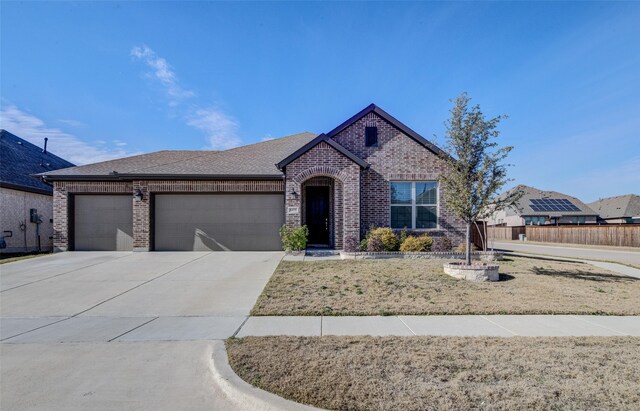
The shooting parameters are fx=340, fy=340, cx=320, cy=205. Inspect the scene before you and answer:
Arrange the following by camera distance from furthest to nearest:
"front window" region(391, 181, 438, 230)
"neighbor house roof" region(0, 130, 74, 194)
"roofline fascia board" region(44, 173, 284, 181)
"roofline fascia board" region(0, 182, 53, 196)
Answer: "neighbor house roof" region(0, 130, 74, 194), "roofline fascia board" region(0, 182, 53, 196), "front window" region(391, 181, 438, 230), "roofline fascia board" region(44, 173, 284, 181)

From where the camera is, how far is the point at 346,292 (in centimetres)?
754

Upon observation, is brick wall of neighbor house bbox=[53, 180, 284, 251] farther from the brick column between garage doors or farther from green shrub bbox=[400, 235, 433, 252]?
green shrub bbox=[400, 235, 433, 252]

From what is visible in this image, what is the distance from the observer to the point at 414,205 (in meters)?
13.8

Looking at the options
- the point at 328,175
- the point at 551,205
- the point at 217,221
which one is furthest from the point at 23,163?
the point at 551,205

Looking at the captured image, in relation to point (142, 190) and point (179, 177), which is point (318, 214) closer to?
point (179, 177)

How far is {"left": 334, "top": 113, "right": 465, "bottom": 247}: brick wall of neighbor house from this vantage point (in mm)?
13492

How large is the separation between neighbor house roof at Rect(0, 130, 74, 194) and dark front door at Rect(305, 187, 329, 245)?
485 inches

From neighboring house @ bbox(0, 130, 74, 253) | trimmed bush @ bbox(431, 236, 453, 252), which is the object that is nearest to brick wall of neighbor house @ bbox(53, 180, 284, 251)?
neighboring house @ bbox(0, 130, 74, 253)

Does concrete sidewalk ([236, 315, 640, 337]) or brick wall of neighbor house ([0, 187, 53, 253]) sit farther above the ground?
brick wall of neighbor house ([0, 187, 53, 253])

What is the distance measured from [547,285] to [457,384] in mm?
6401

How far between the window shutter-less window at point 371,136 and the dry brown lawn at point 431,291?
544cm

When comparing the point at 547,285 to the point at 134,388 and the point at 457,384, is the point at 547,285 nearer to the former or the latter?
the point at 457,384

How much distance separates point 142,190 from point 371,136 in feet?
30.9

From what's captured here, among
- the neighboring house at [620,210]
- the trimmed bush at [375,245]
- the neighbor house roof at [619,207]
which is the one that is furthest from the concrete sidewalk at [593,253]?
the neighbor house roof at [619,207]
